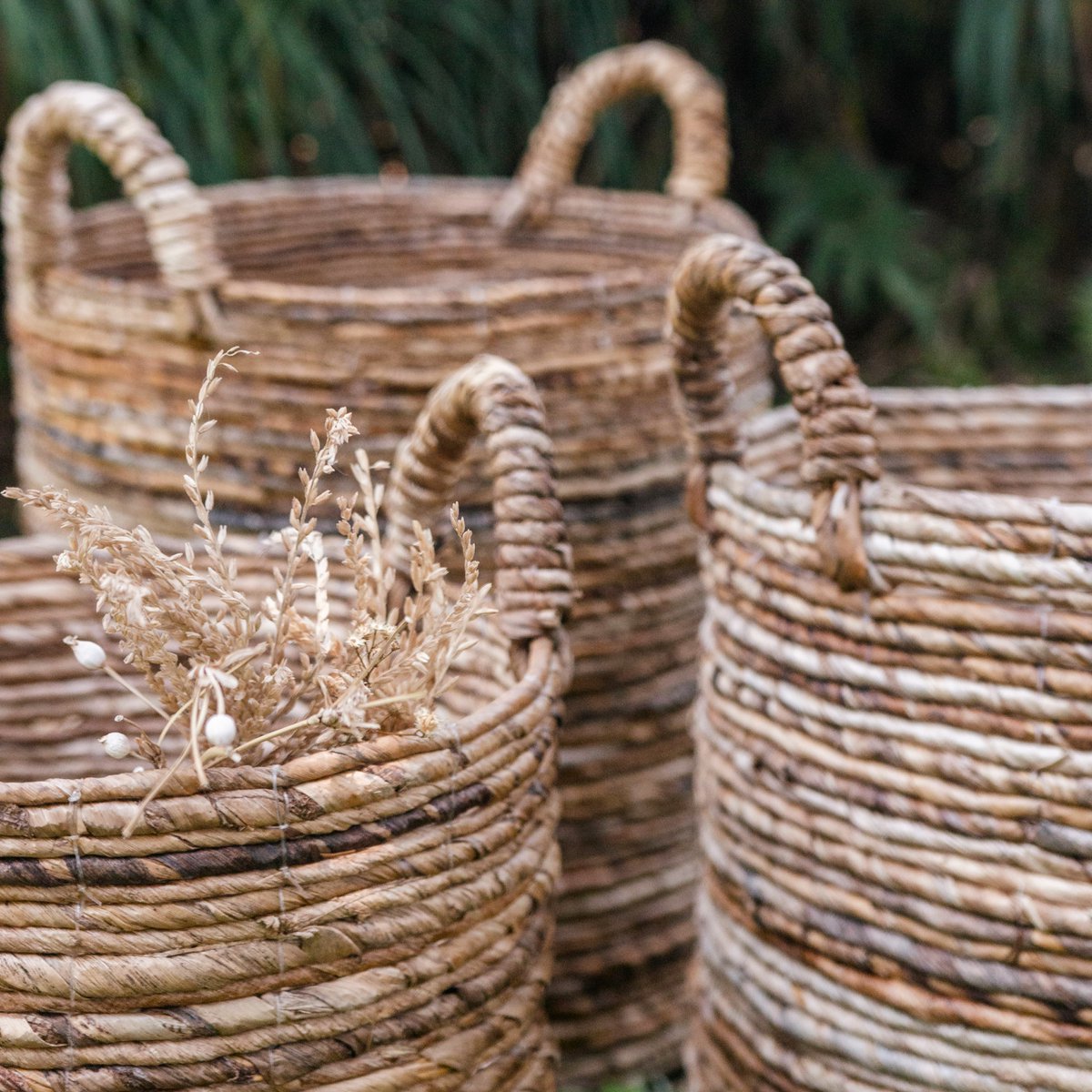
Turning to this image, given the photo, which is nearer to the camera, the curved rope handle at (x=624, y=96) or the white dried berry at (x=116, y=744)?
the white dried berry at (x=116, y=744)

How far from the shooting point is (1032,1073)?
68 cm

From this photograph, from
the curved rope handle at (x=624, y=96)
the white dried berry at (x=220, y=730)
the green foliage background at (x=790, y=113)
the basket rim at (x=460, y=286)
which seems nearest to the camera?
the white dried berry at (x=220, y=730)

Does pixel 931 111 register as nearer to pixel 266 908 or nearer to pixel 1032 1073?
pixel 1032 1073

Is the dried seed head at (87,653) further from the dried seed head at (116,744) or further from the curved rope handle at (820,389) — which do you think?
the curved rope handle at (820,389)

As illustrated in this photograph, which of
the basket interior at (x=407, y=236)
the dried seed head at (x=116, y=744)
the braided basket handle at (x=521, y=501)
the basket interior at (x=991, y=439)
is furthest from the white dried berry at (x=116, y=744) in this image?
the basket interior at (x=407, y=236)

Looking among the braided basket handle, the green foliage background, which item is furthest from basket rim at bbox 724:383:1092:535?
the green foliage background

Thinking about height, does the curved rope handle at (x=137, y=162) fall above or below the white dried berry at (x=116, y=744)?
above

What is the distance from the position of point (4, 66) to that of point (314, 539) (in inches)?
52.7

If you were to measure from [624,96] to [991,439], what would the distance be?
2.12 feet

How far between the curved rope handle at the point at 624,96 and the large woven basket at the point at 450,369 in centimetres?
12

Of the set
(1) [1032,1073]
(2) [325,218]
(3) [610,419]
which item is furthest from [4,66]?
(1) [1032,1073]

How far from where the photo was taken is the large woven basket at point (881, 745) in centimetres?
64

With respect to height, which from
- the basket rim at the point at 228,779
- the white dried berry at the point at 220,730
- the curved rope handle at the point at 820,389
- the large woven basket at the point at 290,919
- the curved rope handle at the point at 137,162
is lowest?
the large woven basket at the point at 290,919

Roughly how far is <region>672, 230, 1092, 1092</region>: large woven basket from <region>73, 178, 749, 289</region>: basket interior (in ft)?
2.29
